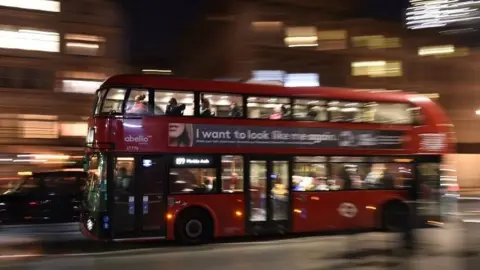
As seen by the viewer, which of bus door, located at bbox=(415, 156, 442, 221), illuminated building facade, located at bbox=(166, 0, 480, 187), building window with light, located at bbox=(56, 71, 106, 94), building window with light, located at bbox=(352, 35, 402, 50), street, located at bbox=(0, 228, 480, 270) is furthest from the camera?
building window with light, located at bbox=(352, 35, 402, 50)

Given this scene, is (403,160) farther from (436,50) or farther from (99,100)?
(436,50)

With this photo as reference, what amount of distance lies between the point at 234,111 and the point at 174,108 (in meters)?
1.54

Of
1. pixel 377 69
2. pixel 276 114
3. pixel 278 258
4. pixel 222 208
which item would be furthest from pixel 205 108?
pixel 377 69

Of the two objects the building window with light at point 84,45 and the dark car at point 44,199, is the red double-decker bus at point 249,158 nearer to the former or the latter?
the dark car at point 44,199

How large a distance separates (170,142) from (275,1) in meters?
34.2

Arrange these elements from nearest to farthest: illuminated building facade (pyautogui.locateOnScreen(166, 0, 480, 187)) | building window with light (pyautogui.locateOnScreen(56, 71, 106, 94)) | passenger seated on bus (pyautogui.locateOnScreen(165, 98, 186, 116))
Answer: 1. passenger seated on bus (pyautogui.locateOnScreen(165, 98, 186, 116))
2. building window with light (pyautogui.locateOnScreen(56, 71, 106, 94))
3. illuminated building facade (pyautogui.locateOnScreen(166, 0, 480, 187))

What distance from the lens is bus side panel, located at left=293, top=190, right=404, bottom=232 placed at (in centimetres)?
1449

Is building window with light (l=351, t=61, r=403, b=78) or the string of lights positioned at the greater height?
the string of lights

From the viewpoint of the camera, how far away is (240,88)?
13828 mm

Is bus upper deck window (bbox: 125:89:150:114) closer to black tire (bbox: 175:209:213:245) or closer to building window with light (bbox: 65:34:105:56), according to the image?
black tire (bbox: 175:209:213:245)

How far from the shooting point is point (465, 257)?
10641mm

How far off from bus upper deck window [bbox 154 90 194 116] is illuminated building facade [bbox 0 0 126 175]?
78.3 ft

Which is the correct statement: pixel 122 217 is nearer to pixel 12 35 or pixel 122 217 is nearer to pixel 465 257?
pixel 465 257

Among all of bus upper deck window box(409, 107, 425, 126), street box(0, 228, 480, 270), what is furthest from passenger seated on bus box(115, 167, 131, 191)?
bus upper deck window box(409, 107, 425, 126)
